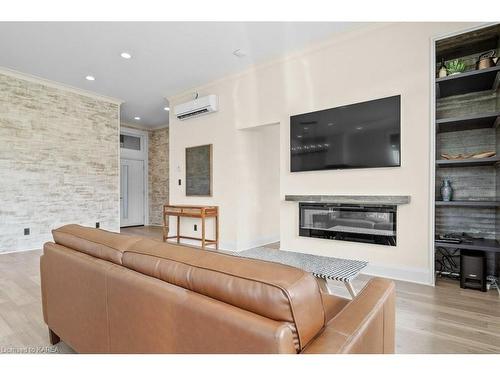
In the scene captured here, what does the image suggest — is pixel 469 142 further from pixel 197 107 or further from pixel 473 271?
pixel 197 107

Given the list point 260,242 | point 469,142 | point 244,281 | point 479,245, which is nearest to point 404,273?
point 479,245

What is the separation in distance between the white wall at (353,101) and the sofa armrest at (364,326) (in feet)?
6.95

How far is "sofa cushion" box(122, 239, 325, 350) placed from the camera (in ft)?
2.28

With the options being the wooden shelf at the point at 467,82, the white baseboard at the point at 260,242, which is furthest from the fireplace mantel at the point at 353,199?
the white baseboard at the point at 260,242

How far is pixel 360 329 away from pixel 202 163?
4405 millimetres

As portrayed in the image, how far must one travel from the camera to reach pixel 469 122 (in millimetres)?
2762

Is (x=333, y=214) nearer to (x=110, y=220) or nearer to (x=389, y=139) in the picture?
(x=389, y=139)

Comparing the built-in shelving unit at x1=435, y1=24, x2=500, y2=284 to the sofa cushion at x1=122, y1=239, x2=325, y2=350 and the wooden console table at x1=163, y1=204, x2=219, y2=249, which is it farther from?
the wooden console table at x1=163, y1=204, x2=219, y2=249

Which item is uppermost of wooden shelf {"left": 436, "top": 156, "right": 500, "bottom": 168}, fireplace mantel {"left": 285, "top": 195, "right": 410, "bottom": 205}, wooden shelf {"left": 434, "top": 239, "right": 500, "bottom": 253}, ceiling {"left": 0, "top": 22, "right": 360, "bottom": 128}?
ceiling {"left": 0, "top": 22, "right": 360, "bottom": 128}

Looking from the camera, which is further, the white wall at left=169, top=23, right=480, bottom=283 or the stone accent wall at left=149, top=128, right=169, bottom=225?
the stone accent wall at left=149, top=128, right=169, bottom=225

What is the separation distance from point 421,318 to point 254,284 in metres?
1.96

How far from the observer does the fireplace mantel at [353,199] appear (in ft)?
9.64

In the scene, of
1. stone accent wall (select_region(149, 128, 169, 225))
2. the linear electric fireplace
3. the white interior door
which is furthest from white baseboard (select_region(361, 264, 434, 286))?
the white interior door

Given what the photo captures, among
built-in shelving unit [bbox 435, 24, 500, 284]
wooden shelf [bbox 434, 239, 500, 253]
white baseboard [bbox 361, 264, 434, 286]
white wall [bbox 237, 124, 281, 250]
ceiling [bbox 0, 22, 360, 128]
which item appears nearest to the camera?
wooden shelf [bbox 434, 239, 500, 253]
